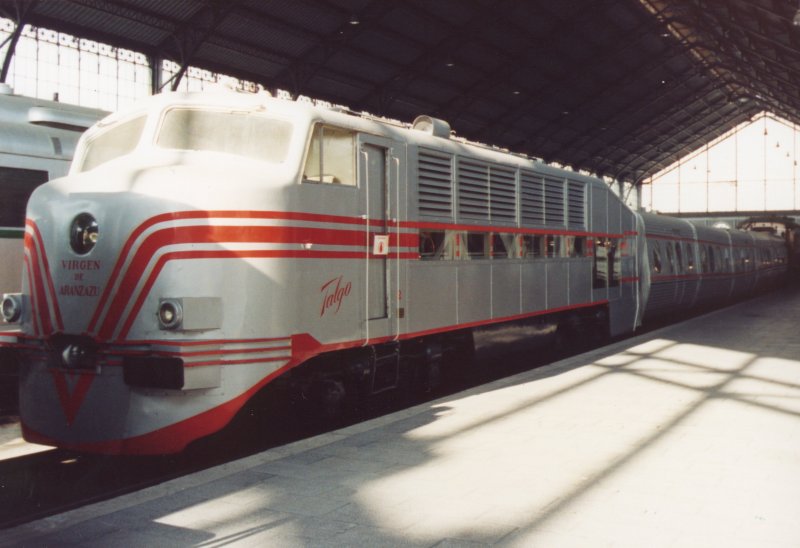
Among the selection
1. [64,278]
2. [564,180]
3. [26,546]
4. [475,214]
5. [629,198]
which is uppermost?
[629,198]

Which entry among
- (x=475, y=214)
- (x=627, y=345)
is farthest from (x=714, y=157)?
(x=475, y=214)

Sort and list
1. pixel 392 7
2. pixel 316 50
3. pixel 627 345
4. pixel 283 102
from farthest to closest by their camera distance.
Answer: pixel 316 50
pixel 392 7
pixel 627 345
pixel 283 102

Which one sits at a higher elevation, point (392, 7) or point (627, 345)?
point (392, 7)

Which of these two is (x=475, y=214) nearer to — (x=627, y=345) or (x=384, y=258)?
(x=384, y=258)

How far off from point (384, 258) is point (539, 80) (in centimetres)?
2724

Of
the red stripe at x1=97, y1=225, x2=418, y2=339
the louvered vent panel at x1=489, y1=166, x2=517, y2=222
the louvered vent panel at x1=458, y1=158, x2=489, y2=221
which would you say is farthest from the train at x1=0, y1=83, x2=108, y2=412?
the louvered vent panel at x1=489, y1=166, x2=517, y2=222

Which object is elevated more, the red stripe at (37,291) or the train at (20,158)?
the train at (20,158)

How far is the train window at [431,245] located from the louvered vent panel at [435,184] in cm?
22

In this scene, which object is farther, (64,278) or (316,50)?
(316,50)

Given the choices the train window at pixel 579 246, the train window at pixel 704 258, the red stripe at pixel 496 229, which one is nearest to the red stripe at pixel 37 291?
the red stripe at pixel 496 229

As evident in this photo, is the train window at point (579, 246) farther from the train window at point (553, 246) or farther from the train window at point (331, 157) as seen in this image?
the train window at point (331, 157)

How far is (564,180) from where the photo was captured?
477 inches

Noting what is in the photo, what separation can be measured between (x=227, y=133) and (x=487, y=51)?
23737 millimetres

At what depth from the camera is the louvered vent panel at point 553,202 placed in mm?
11391
